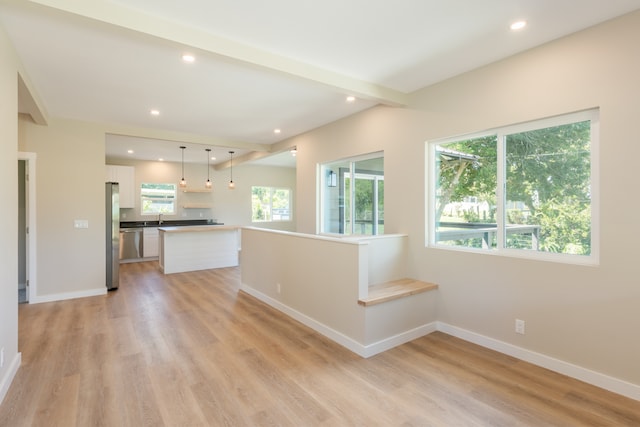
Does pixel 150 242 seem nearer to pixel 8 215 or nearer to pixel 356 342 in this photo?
pixel 8 215

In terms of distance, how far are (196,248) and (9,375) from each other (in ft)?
14.8

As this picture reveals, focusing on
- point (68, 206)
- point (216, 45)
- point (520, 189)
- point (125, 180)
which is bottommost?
point (68, 206)

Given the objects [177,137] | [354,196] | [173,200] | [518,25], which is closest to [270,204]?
[173,200]

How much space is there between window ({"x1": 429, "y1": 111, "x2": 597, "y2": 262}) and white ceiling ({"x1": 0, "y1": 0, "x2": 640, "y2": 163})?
0.76 m

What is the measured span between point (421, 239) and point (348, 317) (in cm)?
126

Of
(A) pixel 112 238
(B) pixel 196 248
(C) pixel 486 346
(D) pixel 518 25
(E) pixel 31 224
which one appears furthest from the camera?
(B) pixel 196 248

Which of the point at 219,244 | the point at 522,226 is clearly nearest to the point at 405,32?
the point at 522,226

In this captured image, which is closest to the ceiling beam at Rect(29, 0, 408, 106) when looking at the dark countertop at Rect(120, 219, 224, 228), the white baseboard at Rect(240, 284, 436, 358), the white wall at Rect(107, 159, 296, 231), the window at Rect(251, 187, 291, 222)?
the white baseboard at Rect(240, 284, 436, 358)

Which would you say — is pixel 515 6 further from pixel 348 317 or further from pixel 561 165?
pixel 348 317

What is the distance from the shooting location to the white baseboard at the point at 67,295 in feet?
15.1

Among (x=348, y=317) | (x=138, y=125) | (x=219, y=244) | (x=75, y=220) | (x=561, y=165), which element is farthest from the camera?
(x=219, y=244)

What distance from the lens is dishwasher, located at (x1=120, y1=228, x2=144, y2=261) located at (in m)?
7.87

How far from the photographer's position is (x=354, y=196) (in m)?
4.94

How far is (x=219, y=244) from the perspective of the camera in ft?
23.7
